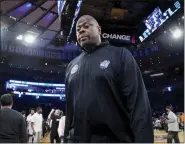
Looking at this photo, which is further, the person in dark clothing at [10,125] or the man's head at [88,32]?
the person in dark clothing at [10,125]

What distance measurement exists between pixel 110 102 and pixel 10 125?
3.22 m

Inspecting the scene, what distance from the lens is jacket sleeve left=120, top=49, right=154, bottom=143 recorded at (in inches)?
63.3

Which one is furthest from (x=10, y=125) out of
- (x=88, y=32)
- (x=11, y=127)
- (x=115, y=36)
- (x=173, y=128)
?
(x=173, y=128)

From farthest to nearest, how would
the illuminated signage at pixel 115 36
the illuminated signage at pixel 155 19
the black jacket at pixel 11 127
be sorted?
the illuminated signage at pixel 155 19
the illuminated signage at pixel 115 36
the black jacket at pixel 11 127

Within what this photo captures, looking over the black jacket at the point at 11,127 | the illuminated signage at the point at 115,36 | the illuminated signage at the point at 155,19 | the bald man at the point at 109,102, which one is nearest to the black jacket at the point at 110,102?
the bald man at the point at 109,102

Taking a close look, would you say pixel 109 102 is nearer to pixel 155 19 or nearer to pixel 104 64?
pixel 104 64

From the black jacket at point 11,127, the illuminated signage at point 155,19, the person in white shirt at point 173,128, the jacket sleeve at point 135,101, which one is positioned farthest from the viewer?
the person in white shirt at point 173,128

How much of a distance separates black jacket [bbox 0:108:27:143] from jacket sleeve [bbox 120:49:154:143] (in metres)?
3.25

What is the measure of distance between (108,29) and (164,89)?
23517 millimetres

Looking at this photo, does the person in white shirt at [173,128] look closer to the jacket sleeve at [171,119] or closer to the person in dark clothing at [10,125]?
the jacket sleeve at [171,119]

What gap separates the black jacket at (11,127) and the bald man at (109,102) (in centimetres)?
283

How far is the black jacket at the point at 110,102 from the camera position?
5.53 feet

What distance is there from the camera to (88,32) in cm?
201

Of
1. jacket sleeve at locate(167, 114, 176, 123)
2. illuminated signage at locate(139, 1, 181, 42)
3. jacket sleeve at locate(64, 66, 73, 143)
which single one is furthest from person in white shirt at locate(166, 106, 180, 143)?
jacket sleeve at locate(64, 66, 73, 143)
